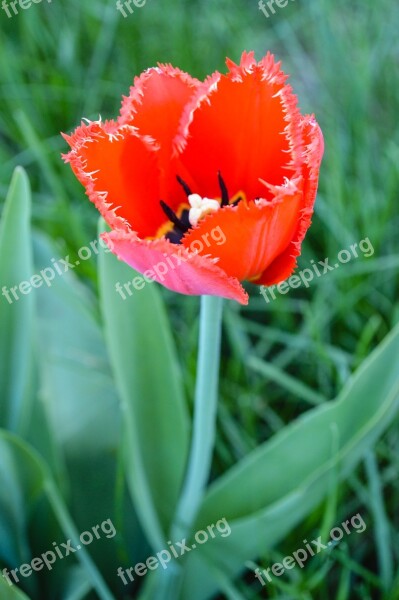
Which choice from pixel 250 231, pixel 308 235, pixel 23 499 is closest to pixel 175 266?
pixel 250 231

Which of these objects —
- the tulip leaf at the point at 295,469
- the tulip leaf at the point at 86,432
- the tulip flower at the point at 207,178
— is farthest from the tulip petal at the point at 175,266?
the tulip leaf at the point at 86,432

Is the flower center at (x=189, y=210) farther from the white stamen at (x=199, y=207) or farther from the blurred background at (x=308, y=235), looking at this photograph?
the blurred background at (x=308, y=235)

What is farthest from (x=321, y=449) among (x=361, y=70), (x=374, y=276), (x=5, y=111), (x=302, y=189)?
(x=5, y=111)

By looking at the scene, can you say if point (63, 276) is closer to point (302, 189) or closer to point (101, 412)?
point (101, 412)

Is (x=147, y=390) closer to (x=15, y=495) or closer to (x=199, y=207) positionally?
(x=15, y=495)

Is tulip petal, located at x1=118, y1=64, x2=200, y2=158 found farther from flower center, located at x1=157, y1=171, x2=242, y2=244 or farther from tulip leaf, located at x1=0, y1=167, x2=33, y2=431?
tulip leaf, located at x1=0, y1=167, x2=33, y2=431

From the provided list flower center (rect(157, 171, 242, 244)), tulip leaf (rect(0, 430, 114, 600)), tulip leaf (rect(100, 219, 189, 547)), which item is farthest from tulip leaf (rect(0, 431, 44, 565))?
flower center (rect(157, 171, 242, 244))
